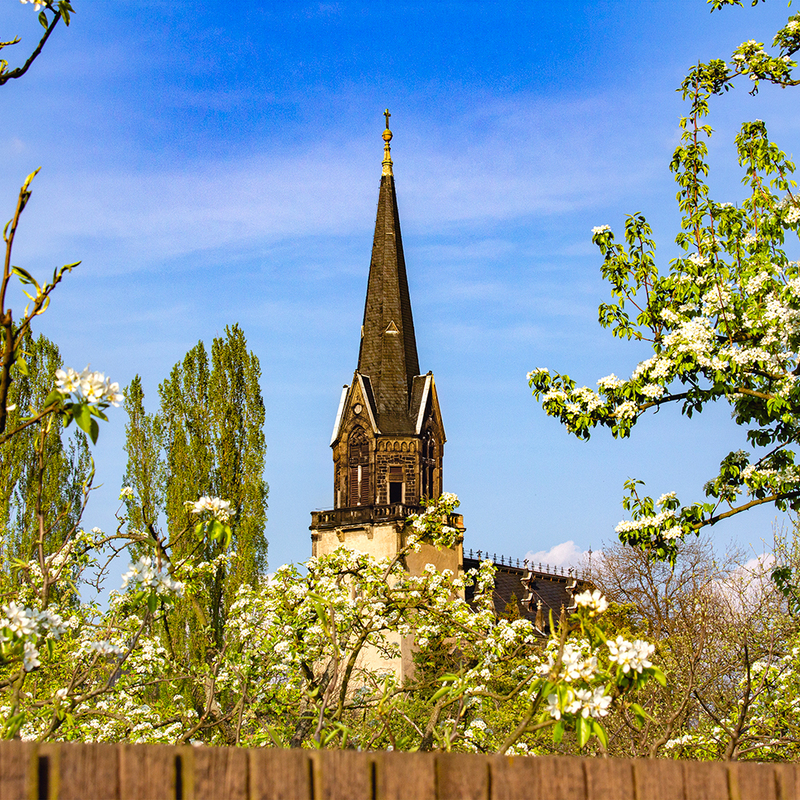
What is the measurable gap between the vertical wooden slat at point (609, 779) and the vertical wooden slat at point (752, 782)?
0.40m

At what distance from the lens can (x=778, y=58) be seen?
32.2 feet

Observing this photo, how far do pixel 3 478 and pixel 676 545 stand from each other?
28.2 meters

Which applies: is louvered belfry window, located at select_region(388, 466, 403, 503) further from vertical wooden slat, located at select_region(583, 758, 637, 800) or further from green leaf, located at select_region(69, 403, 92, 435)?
vertical wooden slat, located at select_region(583, 758, 637, 800)

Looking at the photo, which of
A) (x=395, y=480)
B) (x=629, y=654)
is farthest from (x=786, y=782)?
(x=395, y=480)

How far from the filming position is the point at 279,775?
3033 millimetres

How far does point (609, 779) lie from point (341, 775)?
1024 mm

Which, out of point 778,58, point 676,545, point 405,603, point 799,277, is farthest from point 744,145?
point 405,603

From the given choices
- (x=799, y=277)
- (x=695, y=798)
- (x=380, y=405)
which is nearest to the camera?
(x=695, y=798)

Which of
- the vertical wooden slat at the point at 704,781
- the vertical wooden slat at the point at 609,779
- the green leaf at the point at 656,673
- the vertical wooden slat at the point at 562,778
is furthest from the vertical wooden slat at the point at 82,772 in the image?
the green leaf at the point at 656,673

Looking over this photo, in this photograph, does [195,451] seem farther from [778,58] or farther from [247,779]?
[247,779]

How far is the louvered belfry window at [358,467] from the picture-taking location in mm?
46281

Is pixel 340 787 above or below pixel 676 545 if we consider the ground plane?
below

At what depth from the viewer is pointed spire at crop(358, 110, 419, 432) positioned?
47406 mm

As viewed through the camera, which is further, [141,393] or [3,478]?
[141,393]
